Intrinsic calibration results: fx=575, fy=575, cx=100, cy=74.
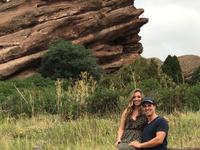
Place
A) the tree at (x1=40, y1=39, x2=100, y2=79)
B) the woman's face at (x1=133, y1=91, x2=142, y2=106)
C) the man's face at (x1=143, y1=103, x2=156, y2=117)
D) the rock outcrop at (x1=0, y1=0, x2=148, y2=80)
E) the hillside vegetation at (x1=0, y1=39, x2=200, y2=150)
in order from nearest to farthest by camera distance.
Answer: the man's face at (x1=143, y1=103, x2=156, y2=117) → the woman's face at (x1=133, y1=91, x2=142, y2=106) → the hillside vegetation at (x1=0, y1=39, x2=200, y2=150) → the tree at (x1=40, y1=39, x2=100, y2=79) → the rock outcrop at (x1=0, y1=0, x2=148, y2=80)

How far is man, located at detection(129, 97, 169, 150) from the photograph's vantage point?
753 cm

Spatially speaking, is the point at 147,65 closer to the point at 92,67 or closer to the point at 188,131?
the point at 92,67

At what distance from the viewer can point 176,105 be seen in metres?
15.6

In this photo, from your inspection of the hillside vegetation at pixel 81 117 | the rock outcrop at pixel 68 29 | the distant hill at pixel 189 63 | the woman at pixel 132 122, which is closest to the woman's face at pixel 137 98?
the woman at pixel 132 122

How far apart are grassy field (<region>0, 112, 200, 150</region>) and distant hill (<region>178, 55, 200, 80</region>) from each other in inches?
1029

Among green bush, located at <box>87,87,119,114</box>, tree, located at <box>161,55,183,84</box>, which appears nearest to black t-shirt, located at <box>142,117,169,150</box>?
green bush, located at <box>87,87,119,114</box>

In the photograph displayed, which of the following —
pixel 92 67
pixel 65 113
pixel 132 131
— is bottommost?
pixel 92 67

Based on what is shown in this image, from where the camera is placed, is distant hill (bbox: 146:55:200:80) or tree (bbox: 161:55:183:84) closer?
tree (bbox: 161:55:183:84)

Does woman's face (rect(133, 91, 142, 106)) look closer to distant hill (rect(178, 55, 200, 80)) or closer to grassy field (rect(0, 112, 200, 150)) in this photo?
grassy field (rect(0, 112, 200, 150))

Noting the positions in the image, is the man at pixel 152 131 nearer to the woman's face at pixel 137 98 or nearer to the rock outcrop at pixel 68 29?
the woman's face at pixel 137 98

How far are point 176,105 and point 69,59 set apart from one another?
44.5 feet

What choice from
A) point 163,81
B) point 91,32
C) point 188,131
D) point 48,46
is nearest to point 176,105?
point 163,81

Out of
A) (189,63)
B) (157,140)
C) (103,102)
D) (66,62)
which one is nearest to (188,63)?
(189,63)

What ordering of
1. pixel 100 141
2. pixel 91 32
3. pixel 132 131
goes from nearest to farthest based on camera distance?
pixel 132 131
pixel 100 141
pixel 91 32
